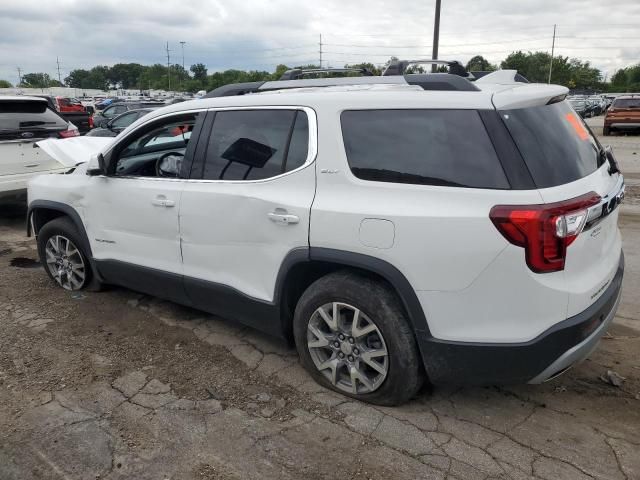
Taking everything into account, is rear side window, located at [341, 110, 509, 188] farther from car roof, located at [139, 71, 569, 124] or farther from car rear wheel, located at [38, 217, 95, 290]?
car rear wheel, located at [38, 217, 95, 290]

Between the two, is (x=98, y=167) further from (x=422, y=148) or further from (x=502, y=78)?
(x=502, y=78)

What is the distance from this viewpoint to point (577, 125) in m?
3.04

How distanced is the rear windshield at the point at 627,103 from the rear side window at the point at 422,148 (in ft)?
75.0

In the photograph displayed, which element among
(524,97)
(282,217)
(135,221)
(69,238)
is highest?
(524,97)

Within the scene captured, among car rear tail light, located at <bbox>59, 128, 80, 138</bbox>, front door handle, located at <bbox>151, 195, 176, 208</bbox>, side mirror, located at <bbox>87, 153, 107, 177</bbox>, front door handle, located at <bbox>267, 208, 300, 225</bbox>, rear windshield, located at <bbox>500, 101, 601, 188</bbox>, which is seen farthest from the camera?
car rear tail light, located at <bbox>59, 128, 80, 138</bbox>

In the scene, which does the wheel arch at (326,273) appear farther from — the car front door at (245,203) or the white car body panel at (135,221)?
the white car body panel at (135,221)

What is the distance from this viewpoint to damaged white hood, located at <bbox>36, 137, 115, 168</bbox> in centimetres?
503

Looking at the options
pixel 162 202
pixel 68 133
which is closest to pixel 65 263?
pixel 162 202

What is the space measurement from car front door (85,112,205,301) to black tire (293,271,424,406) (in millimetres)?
1298

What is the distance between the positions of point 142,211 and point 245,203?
109 cm

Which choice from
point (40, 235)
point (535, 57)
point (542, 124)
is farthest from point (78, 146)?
point (535, 57)

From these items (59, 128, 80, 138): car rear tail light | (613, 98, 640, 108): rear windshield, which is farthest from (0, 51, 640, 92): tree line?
(59, 128, 80, 138): car rear tail light

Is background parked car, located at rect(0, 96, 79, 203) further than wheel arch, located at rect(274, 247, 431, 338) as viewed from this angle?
Yes

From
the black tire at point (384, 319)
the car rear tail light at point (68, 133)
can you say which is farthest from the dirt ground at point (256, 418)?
the car rear tail light at point (68, 133)
